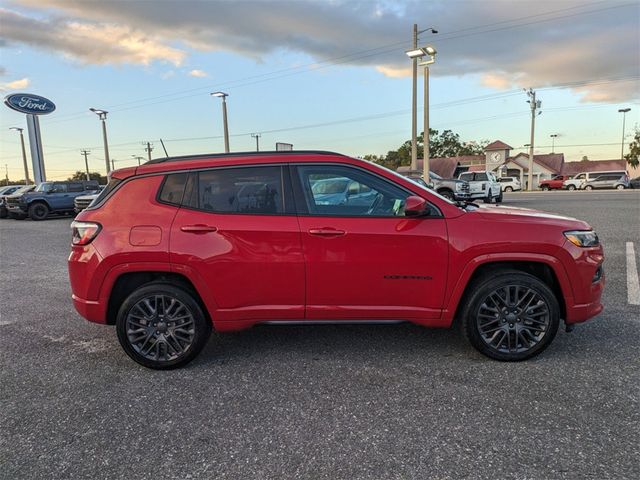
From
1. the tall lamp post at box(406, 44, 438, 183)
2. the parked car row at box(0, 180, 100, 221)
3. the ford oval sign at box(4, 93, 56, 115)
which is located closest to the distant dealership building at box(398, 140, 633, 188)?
the tall lamp post at box(406, 44, 438, 183)

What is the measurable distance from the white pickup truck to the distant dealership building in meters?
35.3

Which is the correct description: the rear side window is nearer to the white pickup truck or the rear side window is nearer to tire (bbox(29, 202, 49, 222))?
tire (bbox(29, 202, 49, 222))

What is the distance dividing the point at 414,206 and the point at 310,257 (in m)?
0.90

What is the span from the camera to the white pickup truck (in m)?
22.9

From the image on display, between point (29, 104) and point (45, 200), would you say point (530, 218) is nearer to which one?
point (45, 200)

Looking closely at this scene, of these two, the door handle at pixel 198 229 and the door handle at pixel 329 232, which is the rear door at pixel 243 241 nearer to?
the door handle at pixel 198 229

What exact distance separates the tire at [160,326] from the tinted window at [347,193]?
51.2 inches

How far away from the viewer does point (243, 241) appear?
11.4 ft

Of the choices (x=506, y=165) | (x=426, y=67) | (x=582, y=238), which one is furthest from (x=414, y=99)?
(x=506, y=165)

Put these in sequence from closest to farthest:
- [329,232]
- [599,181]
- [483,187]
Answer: [329,232]
[483,187]
[599,181]

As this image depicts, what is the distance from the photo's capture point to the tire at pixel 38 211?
18797 mm

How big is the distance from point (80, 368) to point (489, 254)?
353 cm

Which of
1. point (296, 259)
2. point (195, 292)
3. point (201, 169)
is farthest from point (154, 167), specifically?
point (296, 259)

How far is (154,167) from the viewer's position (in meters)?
3.68
